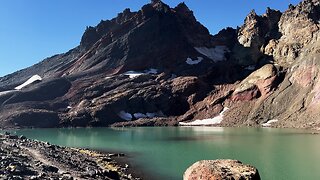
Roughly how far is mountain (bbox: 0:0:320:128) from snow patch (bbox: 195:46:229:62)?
0.46m

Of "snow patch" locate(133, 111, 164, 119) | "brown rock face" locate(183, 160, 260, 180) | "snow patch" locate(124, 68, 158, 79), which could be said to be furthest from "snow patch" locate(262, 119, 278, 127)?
"brown rock face" locate(183, 160, 260, 180)

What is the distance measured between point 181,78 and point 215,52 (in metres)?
36.6

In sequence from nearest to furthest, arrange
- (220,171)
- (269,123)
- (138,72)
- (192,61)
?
(220,171), (269,123), (138,72), (192,61)

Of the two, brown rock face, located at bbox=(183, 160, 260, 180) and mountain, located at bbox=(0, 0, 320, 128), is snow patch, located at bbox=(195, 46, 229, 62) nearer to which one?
mountain, located at bbox=(0, 0, 320, 128)

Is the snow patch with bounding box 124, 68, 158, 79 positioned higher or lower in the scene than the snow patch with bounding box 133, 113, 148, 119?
higher

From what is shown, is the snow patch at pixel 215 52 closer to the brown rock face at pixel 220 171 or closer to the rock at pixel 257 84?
the rock at pixel 257 84

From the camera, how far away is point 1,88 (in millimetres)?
159875

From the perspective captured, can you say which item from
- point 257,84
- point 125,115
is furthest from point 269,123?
point 125,115

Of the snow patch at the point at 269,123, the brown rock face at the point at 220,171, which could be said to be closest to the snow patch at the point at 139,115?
the snow patch at the point at 269,123

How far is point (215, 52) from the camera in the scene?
18362 centimetres

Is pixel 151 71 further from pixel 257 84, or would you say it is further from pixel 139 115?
pixel 257 84

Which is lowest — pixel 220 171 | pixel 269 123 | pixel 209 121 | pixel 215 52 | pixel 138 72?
pixel 220 171

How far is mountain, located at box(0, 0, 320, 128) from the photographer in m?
125

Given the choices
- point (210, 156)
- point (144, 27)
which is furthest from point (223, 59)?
point (210, 156)
